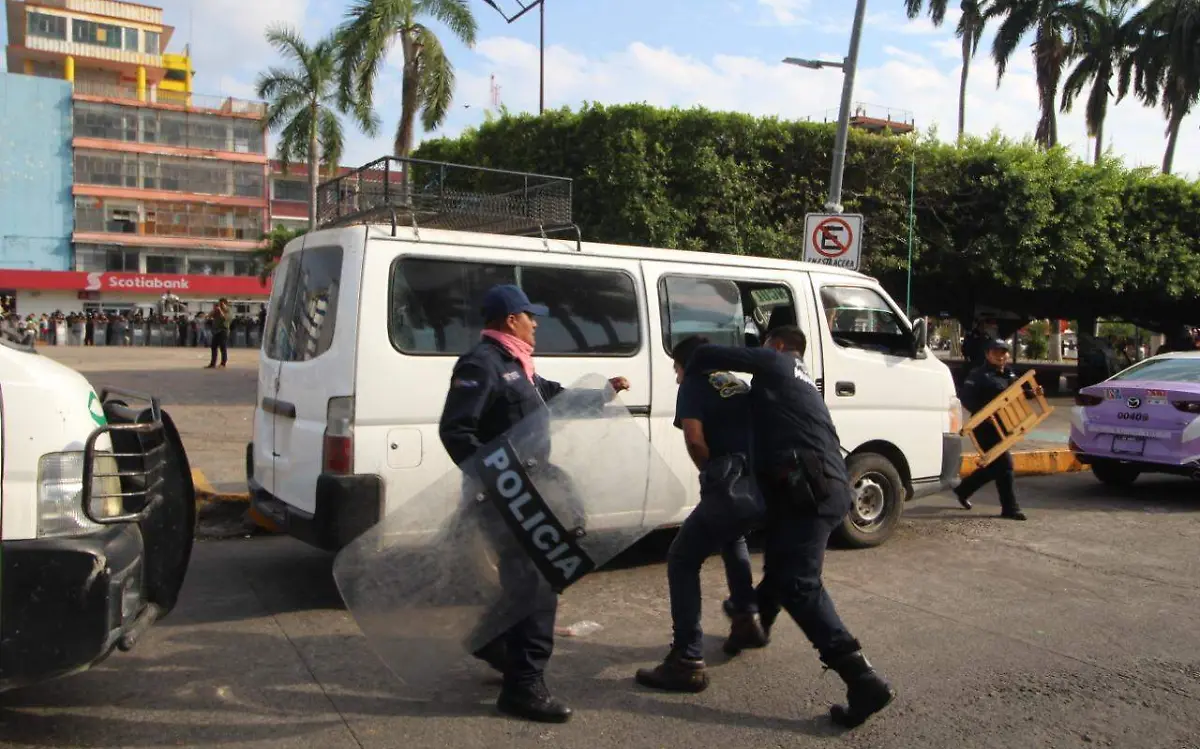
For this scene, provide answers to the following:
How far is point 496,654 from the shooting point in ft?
12.9

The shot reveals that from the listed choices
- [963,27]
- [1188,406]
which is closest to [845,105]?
[1188,406]

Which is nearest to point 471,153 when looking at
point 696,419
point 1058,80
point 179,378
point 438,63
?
point 438,63

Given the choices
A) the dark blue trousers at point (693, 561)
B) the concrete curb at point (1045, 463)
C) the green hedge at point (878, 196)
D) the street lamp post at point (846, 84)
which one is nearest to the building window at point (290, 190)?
the green hedge at point (878, 196)

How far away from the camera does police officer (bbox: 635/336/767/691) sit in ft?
12.9

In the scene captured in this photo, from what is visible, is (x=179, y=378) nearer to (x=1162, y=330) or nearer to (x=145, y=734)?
(x=145, y=734)

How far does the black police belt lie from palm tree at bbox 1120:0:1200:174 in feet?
131

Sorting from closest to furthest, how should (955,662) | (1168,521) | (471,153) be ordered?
(955,662)
(1168,521)
(471,153)

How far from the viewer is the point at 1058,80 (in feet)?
126

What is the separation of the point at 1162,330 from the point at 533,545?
25195 mm

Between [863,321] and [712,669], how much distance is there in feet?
10.7

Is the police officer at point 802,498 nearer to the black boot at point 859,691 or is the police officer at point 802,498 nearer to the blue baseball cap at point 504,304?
the black boot at point 859,691

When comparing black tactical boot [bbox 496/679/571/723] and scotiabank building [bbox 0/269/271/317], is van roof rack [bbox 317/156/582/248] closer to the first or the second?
black tactical boot [bbox 496/679/571/723]

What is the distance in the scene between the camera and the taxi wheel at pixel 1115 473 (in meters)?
9.49

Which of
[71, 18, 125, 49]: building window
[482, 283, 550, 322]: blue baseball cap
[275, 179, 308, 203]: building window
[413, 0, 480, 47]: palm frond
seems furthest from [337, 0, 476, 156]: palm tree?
[71, 18, 125, 49]: building window
